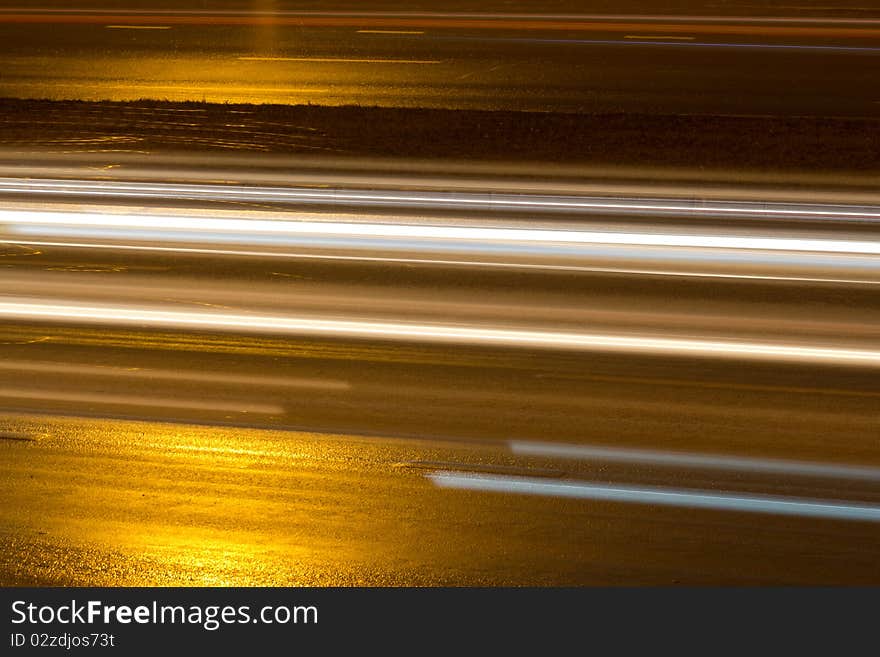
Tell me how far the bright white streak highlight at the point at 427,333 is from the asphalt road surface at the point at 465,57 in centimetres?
529

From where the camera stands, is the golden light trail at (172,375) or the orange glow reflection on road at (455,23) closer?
the golden light trail at (172,375)

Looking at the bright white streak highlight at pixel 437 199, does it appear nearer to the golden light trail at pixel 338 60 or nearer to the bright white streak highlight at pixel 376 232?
the bright white streak highlight at pixel 376 232

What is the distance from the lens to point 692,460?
6.27 m

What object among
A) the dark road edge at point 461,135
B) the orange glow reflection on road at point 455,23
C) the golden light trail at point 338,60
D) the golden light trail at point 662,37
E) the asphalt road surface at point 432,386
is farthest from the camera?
the orange glow reflection on road at point 455,23

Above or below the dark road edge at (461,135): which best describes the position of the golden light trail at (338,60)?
above

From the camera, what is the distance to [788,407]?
681cm

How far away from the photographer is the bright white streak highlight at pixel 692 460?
612 centimetres

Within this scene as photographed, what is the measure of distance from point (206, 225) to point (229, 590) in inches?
191

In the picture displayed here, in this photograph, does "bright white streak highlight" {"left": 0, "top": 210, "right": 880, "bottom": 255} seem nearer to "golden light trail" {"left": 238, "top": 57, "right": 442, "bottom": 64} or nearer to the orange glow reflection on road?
"golden light trail" {"left": 238, "top": 57, "right": 442, "bottom": 64}

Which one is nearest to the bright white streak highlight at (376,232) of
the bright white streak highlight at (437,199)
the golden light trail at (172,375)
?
the bright white streak highlight at (437,199)

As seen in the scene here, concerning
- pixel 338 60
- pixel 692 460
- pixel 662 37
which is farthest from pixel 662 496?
pixel 662 37

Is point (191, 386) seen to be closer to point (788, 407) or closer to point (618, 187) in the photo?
point (788, 407)

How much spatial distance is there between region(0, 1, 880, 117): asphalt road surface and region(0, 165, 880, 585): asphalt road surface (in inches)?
119

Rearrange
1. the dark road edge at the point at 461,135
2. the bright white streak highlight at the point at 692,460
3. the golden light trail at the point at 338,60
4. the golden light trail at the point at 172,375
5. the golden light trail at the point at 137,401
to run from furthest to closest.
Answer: the golden light trail at the point at 338,60, the dark road edge at the point at 461,135, the golden light trail at the point at 172,375, the golden light trail at the point at 137,401, the bright white streak highlight at the point at 692,460
